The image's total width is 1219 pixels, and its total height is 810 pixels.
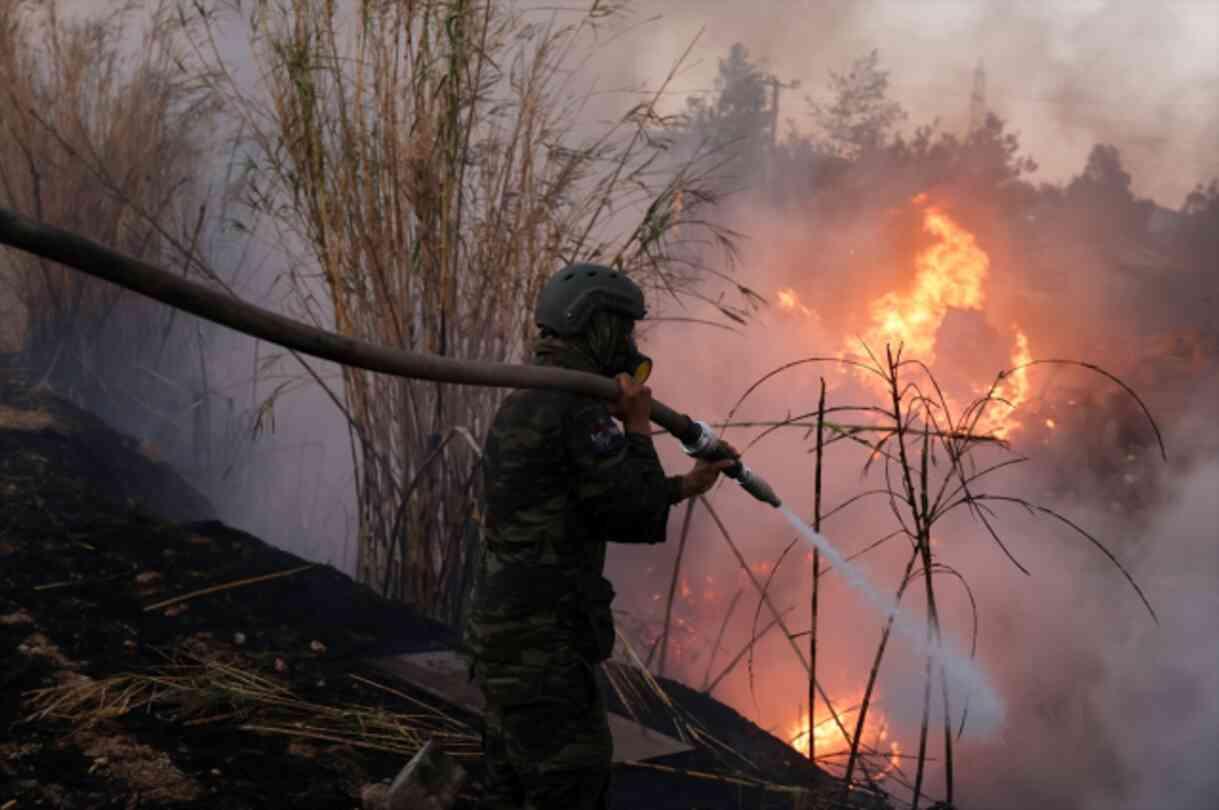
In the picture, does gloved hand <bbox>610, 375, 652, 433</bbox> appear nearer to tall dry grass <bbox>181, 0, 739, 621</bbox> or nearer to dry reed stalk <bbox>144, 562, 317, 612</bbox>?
tall dry grass <bbox>181, 0, 739, 621</bbox>

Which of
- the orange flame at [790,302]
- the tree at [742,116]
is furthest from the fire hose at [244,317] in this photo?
the tree at [742,116]

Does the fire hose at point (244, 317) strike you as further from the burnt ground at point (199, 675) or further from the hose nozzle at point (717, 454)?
the burnt ground at point (199, 675)

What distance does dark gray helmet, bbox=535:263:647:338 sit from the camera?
9.04 feet

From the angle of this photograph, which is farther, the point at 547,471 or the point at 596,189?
the point at 596,189

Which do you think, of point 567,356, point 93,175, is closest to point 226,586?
point 567,356

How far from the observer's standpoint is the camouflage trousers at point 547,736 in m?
2.65

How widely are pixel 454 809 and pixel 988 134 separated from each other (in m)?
13.2

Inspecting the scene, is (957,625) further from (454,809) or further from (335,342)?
(335,342)

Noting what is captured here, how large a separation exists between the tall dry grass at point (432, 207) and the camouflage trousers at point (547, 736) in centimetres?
171

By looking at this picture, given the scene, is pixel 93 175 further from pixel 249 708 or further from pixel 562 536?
pixel 562 536

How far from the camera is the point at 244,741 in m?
3.31

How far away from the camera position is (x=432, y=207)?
4430 millimetres

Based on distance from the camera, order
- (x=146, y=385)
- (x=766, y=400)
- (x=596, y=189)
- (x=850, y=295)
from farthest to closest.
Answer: (x=850, y=295), (x=766, y=400), (x=146, y=385), (x=596, y=189)

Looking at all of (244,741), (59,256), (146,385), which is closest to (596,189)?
(244,741)
